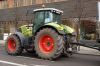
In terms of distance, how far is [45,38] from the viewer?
1662 cm

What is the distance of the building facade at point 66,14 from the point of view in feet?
92.6

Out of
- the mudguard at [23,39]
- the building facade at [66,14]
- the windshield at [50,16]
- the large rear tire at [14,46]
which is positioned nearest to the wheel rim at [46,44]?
the windshield at [50,16]

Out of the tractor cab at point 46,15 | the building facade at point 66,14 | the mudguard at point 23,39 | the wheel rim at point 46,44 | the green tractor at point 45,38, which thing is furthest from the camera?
the building facade at point 66,14

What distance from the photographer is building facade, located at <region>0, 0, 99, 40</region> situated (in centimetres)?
2823

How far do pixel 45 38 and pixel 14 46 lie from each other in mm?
2515

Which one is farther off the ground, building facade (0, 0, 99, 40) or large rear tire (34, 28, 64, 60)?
building facade (0, 0, 99, 40)

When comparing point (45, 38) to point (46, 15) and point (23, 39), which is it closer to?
point (46, 15)

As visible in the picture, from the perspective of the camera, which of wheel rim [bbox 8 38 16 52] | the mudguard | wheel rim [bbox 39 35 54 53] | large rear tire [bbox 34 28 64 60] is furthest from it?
wheel rim [bbox 8 38 16 52]

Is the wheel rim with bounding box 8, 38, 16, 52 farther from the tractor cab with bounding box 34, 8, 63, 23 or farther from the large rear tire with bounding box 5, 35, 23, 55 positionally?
the tractor cab with bounding box 34, 8, 63, 23

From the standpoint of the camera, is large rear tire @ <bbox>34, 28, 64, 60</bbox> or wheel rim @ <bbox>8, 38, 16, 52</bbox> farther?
wheel rim @ <bbox>8, 38, 16, 52</bbox>

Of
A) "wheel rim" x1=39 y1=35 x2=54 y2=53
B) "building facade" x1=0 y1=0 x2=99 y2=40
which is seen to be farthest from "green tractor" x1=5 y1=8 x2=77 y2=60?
"building facade" x1=0 y1=0 x2=99 y2=40

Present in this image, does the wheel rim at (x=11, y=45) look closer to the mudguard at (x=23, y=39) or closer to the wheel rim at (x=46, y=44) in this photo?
the mudguard at (x=23, y=39)

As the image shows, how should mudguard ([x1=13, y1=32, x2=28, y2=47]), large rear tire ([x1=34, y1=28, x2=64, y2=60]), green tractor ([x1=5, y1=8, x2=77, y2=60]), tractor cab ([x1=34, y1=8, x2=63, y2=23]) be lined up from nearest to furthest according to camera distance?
1. large rear tire ([x1=34, y1=28, x2=64, y2=60])
2. green tractor ([x1=5, y1=8, x2=77, y2=60])
3. tractor cab ([x1=34, y1=8, x2=63, y2=23])
4. mudguard ([x1=13, y1=32, x2=28, y2=47])

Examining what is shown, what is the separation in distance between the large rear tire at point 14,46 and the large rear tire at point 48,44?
4.60 ft
